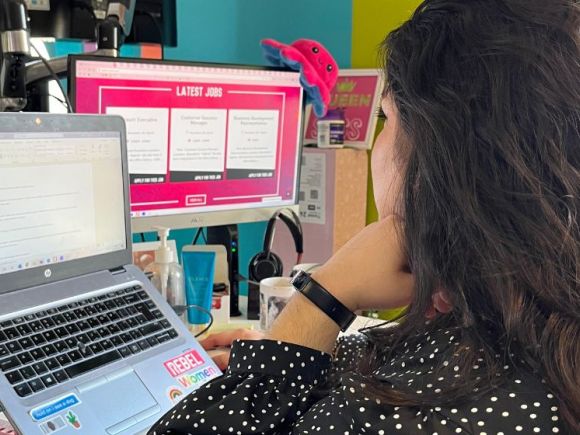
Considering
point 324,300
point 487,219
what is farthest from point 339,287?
point 487,219

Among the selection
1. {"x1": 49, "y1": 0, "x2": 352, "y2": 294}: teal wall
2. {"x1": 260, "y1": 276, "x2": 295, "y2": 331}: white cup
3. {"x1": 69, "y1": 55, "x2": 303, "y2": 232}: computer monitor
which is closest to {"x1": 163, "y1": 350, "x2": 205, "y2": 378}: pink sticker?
{"x1": 260, "y1": 276, "x2": 295, "y2": 331}: white cup

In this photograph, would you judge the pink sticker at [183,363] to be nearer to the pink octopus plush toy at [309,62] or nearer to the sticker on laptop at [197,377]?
the sticker on laptop at [197,377]

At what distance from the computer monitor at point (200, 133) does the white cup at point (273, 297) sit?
0.23 meters

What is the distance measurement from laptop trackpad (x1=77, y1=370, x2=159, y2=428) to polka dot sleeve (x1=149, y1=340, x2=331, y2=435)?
116 mm

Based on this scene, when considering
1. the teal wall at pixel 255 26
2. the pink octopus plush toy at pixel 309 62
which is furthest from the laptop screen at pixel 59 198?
the teal wall at pixel 255 26

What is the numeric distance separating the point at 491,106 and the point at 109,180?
2.19 ft

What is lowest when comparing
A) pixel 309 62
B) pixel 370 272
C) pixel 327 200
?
pixel 327 200

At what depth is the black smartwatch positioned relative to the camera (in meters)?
0.84

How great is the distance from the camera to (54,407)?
2.63ft

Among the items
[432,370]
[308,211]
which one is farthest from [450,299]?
[308,211]

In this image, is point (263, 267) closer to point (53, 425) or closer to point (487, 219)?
point (53, 425)

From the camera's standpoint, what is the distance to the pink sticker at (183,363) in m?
0.95

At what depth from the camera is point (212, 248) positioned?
4.66 ft

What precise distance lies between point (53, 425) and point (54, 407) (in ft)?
0.07
